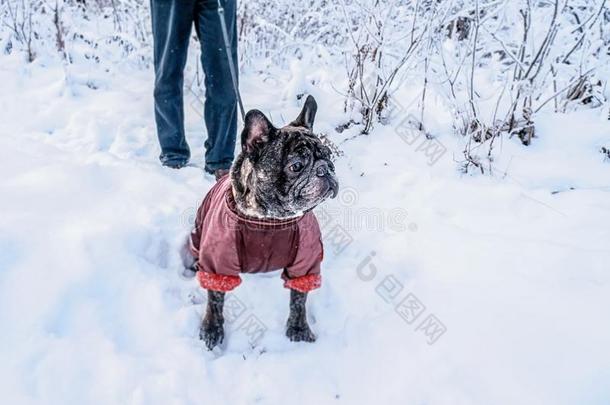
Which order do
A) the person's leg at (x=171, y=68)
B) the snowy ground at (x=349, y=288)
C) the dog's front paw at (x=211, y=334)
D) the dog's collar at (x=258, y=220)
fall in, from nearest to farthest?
the snowy ground at (x=349, y=288), the dog's collar at (x=258, y=220), the dog's front paw at (x=211, y=334), the person's leg at (x=171, y=68)

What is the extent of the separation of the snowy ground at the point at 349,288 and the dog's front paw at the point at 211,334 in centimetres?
6

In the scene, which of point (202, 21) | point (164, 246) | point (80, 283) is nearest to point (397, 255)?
point (164, 246)

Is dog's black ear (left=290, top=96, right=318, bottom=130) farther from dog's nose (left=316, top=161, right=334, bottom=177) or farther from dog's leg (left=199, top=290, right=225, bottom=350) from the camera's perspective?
dog's leg (left=199, top=290, right=225, bottom=350)

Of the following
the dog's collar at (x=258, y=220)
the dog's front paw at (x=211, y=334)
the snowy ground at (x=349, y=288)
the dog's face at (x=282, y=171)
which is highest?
the dog's face at (x=282, y=171)

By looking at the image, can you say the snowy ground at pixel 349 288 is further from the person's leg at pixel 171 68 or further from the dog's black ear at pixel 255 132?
the dog's black ear at pixel 255 132

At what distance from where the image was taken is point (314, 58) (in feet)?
16.4

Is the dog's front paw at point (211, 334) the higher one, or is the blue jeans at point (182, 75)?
the blue jeans at point (182, 75)

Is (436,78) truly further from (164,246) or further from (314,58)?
(164,246)

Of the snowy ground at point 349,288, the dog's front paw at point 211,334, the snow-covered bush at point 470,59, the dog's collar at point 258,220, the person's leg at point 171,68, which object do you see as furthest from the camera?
the snow-covered bush at point 470,59

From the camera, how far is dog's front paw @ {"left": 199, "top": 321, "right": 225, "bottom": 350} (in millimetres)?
2184

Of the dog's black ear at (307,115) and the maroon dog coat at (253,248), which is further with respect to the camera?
the dog's black ear at (307,115)

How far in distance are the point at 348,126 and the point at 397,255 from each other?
169 centimetres

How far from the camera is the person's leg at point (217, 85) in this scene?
309cm

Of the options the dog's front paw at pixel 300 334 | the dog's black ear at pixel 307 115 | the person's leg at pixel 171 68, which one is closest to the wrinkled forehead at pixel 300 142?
the dog's black ear at pixel 307 115
